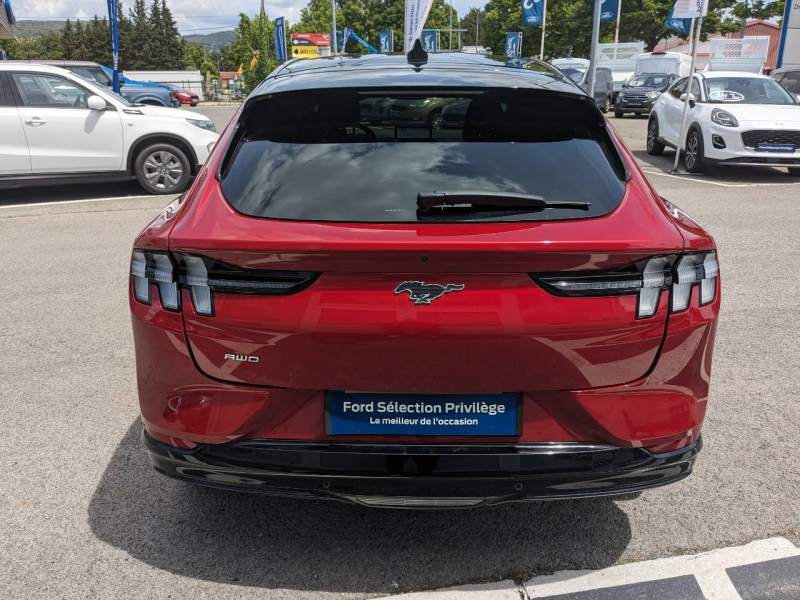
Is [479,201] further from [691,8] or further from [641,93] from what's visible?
[641,93]

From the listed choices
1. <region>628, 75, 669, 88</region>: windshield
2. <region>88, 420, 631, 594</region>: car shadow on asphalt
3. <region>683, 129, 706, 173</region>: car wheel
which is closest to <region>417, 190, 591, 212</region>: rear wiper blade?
<region>88, 420, 631, 594</region>: car shadow on asphalt

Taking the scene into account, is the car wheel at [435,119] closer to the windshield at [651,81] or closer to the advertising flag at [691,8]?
the advertising flag at [691,8]

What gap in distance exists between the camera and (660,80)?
27125 mm

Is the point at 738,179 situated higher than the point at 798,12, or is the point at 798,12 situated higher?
the point at 798,12

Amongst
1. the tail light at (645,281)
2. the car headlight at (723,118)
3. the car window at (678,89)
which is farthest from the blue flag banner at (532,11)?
the tail light at (645,281)

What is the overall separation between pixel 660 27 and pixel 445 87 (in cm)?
6205

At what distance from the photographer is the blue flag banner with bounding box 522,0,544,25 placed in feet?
105

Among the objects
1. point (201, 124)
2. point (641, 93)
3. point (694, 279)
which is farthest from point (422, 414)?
point (641, 93)

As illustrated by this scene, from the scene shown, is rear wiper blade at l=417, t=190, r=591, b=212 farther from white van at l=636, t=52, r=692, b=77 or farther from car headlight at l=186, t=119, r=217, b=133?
white van at l=636, t=52, r=692, b=77

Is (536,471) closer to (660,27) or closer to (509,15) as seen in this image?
(660,27)

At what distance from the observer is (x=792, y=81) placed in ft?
61.9

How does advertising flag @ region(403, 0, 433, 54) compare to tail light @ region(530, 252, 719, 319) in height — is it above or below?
above

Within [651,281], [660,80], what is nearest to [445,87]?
[651,281]

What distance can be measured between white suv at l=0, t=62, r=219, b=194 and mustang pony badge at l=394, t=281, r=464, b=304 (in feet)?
29.0
